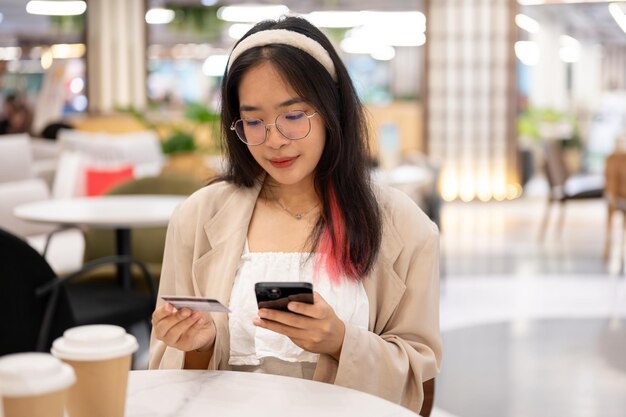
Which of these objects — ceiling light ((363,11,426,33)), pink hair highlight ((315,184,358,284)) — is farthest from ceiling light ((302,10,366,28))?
pink hair highlight ((315,184,358,284))

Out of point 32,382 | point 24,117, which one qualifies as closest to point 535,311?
point 32,382

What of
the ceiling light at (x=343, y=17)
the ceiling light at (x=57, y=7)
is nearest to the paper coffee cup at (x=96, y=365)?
the ceiling light at (x=57, y=7)

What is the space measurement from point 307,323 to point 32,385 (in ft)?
1.95

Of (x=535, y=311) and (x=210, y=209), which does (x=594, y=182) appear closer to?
(x=535, y=311)

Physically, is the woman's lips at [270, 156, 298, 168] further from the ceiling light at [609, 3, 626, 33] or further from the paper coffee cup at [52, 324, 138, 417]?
the ceiling light at [609, 3, 626, 33]

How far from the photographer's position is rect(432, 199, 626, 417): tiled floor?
395 cm

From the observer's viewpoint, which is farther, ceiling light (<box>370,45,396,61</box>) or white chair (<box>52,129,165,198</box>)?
ceiling light (<box>370,45,396,61</box>)

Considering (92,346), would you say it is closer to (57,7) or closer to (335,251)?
(335,251)

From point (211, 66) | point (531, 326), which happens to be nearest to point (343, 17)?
point (211, 66)

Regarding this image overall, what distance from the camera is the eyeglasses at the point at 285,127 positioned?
1688 mm

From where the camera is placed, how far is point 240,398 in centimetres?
136

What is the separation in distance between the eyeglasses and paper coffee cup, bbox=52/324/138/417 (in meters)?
0.65

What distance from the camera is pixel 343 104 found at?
5.86ft

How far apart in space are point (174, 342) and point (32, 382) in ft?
2.09
